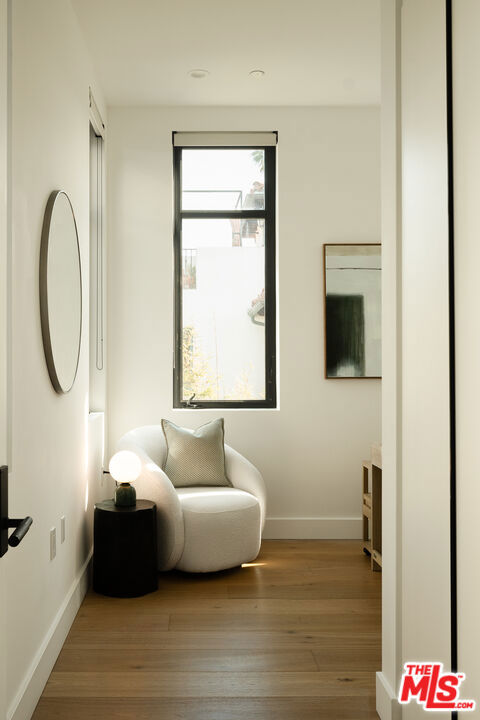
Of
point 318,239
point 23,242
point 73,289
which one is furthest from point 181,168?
point 23,242

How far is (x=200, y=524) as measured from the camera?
12.4 feet

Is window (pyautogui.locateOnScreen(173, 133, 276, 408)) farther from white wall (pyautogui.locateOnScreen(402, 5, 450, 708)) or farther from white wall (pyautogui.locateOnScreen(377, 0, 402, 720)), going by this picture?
white wall (pyautogui.locateOnScreen(402, 5, 450, 708))

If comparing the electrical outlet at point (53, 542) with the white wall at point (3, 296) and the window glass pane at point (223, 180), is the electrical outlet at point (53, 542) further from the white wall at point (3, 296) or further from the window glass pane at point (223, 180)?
the window glass pane at point (223, 180)

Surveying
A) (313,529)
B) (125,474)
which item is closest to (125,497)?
(125,474)

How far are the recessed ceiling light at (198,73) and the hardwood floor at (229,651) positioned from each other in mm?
3008

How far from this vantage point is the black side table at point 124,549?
353 centimetres

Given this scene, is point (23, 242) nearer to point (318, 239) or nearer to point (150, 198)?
point (150, 198)

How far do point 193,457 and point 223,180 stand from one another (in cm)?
203

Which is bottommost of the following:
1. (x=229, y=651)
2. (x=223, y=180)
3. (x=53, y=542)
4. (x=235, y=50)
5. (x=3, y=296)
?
(x=229, y=651)

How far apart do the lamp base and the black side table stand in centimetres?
4

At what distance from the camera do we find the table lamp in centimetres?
365

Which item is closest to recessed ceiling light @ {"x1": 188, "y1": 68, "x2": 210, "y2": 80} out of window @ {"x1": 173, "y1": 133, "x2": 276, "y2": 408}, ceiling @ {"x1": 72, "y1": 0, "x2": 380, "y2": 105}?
ceiling @ {"x1": 72, "y1": 0, "x2": 380, "y2": 105}

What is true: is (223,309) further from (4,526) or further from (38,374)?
(4,526)

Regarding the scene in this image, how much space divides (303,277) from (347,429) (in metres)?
1.11
